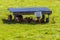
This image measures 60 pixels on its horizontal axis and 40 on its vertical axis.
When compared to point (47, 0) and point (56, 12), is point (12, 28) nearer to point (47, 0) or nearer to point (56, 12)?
point (56, 12)

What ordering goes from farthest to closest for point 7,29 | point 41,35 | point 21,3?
1. point 21,3
2. point 7,29
3. point 41,35

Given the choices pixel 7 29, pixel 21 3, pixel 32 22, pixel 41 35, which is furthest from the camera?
pixel 21 3

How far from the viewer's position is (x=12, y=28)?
661 inches

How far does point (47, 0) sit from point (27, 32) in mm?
12966

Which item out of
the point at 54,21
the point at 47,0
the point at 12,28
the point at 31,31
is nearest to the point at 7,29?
the point at 12,28

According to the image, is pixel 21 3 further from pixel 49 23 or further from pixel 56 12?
pixel 49 23

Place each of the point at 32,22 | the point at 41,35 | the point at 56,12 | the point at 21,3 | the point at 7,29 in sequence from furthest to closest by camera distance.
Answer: the point at 21,3 < the point at 56,12 < the point at 32,22 < the point at 7,29 < the point at 41,35

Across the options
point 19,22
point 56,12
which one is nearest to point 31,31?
point 19,22

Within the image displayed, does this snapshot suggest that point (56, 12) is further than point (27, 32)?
Yes

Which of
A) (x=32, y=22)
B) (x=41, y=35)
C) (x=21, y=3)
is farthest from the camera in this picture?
(x=21, y=3)

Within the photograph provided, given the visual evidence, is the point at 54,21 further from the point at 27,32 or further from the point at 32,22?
the point at 27,32

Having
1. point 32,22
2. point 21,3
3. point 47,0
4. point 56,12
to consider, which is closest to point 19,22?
point 32,22

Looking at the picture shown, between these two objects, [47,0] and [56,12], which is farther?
[47,0]

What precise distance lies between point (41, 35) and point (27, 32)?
3.23 feet
